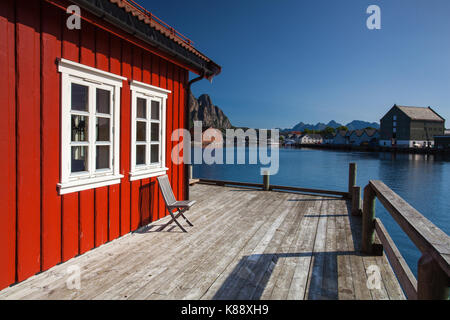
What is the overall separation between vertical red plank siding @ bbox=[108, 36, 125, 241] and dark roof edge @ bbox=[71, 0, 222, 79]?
0.38 metres

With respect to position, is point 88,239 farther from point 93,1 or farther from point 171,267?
point 93,1

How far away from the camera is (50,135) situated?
3129mm

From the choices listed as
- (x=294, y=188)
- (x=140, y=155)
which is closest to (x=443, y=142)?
Result: (x=294, y=188)

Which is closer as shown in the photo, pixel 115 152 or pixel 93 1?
pixel 93 1

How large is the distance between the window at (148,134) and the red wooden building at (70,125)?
0.03 metres

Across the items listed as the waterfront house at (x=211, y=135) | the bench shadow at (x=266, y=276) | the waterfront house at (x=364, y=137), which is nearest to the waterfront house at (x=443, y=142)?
the waterfront house at (x=364, y=137)

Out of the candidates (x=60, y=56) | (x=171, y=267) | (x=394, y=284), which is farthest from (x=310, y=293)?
(x=60, y=56)

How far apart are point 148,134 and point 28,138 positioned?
6.80 feet

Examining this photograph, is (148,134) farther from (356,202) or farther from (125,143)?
(356,202)

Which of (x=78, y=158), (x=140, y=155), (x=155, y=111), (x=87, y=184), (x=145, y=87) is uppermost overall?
(x=145, y=87)

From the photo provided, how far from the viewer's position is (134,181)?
451 centimetres

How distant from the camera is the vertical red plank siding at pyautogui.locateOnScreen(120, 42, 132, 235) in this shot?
165 inches

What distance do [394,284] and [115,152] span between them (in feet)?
13.8

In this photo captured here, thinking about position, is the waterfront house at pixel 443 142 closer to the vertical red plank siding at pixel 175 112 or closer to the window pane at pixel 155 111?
the vertical red plank siding at pixel 175 112
